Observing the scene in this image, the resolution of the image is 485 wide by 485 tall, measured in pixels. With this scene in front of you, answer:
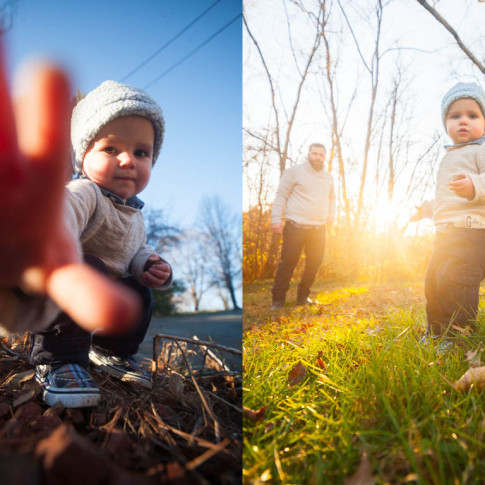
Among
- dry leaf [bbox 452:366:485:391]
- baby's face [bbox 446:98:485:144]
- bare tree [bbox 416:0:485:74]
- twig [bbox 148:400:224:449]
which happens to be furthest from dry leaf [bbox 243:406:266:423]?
bare tree [bbox 416:0:485:74]

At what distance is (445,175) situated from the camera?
1528mm

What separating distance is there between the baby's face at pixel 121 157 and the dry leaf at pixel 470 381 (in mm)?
926

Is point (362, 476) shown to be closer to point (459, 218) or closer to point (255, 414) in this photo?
point (255, 414)

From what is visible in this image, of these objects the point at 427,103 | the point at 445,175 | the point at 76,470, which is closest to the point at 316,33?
the point at 427,103

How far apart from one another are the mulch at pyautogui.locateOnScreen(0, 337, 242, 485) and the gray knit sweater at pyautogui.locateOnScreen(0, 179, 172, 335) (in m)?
0.18

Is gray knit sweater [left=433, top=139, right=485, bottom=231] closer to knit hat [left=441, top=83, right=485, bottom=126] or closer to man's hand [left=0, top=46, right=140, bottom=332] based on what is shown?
knit hat [left=441, top=83, right=485, bottom=126]

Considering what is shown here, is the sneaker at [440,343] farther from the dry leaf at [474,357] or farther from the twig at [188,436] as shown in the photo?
the twig at [188,436]

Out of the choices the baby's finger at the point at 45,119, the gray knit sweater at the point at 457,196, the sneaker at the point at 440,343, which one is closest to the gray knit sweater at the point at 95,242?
the baby's finger at the point at 45,119

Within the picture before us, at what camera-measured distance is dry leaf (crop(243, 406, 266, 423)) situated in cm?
84

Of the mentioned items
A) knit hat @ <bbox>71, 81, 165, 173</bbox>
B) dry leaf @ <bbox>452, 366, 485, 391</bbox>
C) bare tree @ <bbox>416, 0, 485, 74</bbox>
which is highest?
bare tree @ <bbox>416, 0, 485, 74</bbox>

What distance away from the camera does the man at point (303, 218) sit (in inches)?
77.7

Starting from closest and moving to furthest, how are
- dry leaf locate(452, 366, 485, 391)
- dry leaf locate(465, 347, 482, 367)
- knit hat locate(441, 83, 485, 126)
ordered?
dry leaf locate(452, 366, 485, 391), dry leaf locate(465, 347, 482, 367), knit hat locate(441, 83, 485, 126)

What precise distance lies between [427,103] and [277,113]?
650mm

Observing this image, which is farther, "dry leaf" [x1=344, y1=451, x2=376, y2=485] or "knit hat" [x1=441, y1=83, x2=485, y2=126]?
"knit hat" [x1=441, y1=83, x2=485, y2=126]
